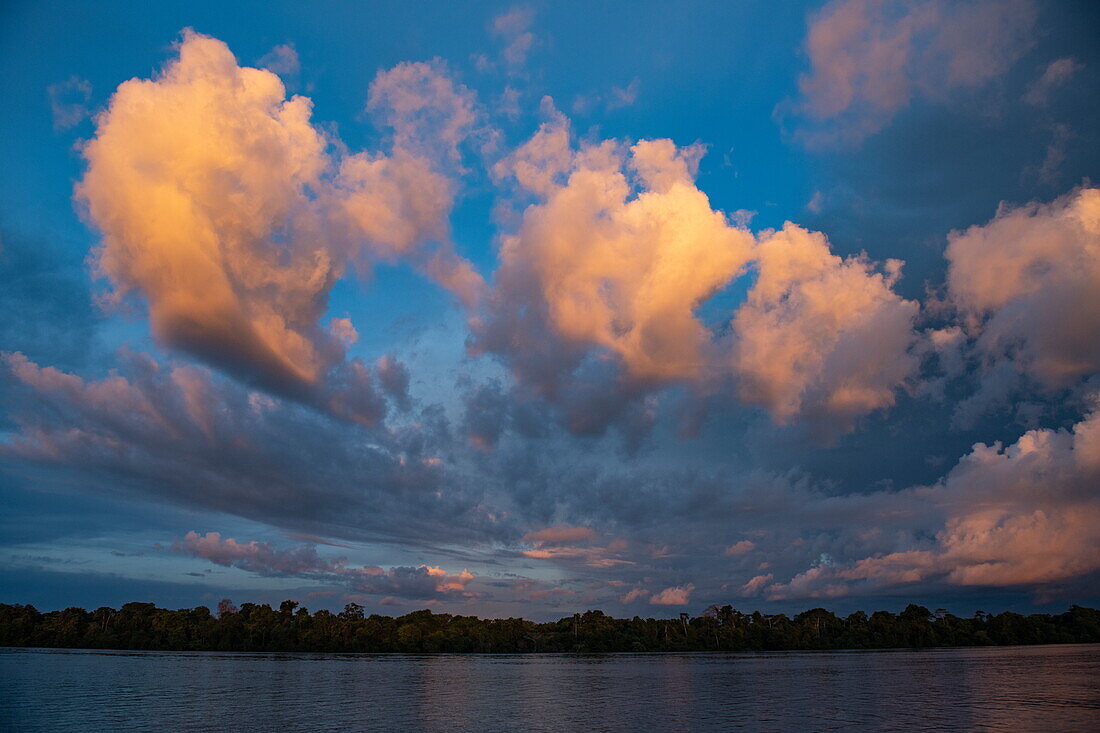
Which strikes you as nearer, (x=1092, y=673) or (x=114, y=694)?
(x=114, y=694)

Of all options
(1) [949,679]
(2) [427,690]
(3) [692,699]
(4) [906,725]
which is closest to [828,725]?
(4) [906,725]

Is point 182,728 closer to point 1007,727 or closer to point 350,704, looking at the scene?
point 350,704

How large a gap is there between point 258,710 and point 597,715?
35.3 meters

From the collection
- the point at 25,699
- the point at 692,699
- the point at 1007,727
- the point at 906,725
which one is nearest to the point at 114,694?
the point at 25,699

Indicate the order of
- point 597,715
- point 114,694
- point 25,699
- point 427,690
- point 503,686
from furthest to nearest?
1. point 503,686
2. point 427,690
3. point 114,694
4. point 25,699
5. point 597,715

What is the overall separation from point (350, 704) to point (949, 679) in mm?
95911

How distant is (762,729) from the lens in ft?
177

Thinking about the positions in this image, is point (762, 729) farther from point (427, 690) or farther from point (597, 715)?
point (427, 690)

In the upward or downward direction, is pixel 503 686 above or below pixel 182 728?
below

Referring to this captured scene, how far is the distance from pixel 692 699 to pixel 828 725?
94.0ft

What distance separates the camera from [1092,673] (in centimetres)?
10850

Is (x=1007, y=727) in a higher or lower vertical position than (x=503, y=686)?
higher

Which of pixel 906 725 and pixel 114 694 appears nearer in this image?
pixel 906 725

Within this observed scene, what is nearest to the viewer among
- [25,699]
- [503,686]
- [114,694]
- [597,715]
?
[597,715]
